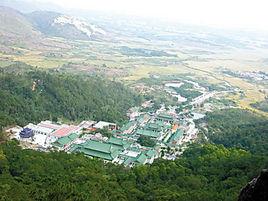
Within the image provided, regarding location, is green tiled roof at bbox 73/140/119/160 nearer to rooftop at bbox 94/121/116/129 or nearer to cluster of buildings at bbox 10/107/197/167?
cluster of buildings at bbox 10/107/197/167

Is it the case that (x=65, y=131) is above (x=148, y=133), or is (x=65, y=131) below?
above

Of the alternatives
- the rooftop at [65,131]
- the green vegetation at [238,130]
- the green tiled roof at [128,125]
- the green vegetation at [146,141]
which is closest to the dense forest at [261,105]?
the green vegetation at [238,130]

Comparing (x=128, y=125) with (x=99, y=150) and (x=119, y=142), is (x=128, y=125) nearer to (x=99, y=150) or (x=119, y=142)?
(x=119, y=142)

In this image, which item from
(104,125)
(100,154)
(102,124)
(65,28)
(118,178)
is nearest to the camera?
(118,178)

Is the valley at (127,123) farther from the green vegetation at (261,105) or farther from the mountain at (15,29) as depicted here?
the mountain at (15,29)

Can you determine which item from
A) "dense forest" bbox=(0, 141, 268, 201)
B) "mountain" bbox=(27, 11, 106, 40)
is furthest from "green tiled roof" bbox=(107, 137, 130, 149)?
"mountain" bbox=(27, 11, 106, 40)

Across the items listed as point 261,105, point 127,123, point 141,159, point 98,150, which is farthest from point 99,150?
point 261,105
